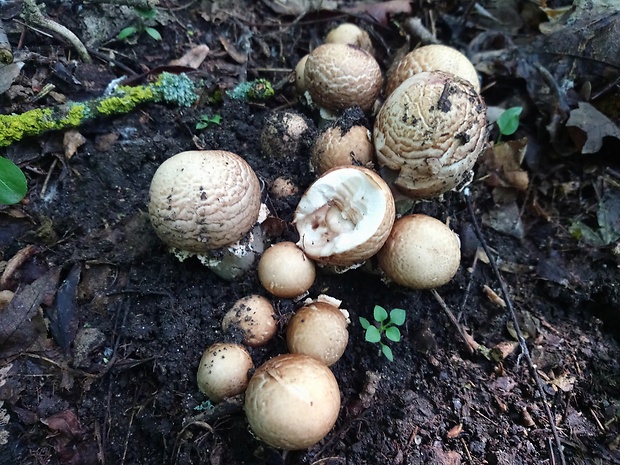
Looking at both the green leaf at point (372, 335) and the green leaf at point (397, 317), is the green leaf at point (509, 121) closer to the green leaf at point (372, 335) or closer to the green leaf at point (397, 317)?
the green leaf at point (397, 317)

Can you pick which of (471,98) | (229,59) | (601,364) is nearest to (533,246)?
(601,364)

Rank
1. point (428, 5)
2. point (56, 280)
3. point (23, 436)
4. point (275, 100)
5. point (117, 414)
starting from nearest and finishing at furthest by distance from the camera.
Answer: point (23, 436) → point (117, 414) → point (56, 280) → point (275, 100) → point (428, 5)

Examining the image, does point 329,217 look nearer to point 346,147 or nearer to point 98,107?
point 346,147

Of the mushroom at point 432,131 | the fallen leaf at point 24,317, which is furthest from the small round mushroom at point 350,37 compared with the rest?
the fallen leaf at point 24,317

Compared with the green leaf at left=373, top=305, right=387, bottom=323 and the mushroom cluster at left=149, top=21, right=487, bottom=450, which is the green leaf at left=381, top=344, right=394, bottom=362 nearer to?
the green leaf at left=373, top=305, right=387, bottom=323

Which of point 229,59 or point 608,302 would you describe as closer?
point 608,302

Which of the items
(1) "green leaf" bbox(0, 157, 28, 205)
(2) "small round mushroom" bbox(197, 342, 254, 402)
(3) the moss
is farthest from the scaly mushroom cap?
(1) "green leaf" bbox(0, 157, 28, 205)

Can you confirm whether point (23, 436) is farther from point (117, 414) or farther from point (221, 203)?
point (221, 203)

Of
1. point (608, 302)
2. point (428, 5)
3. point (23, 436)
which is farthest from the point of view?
point (428, 5)
